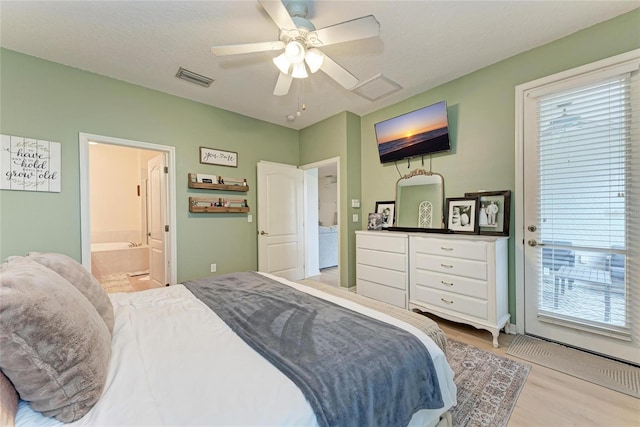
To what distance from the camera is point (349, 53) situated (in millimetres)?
2406

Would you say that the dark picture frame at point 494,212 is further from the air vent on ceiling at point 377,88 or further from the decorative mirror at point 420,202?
the air vent on ceiling at point 377,88

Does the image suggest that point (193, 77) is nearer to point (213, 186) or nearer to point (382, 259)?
point (213, 186)

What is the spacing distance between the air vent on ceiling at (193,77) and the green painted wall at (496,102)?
2.47 meters

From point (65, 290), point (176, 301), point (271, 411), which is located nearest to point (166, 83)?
point (176, 301)

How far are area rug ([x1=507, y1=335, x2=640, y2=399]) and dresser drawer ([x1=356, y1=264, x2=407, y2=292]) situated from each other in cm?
108

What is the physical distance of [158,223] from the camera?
3494mm

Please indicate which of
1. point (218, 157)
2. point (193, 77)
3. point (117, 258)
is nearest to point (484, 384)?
point (218, 157)

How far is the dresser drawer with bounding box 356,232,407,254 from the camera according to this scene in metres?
2.91

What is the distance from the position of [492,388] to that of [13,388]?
2382 mm

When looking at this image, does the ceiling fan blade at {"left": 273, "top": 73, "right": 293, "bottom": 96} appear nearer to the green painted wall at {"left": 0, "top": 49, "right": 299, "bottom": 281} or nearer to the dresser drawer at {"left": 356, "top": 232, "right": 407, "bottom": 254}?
the green painted wall at {"left": 0, "top": 49, "right": 299, "bottom": 281}

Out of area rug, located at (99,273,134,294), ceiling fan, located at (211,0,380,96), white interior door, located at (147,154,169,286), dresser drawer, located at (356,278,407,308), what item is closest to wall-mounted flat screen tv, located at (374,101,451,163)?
ceiling fan, located at (211,0,380,96)

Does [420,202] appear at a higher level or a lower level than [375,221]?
higher

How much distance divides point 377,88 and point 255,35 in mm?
1537

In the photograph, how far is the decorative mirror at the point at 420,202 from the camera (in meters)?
3.03
